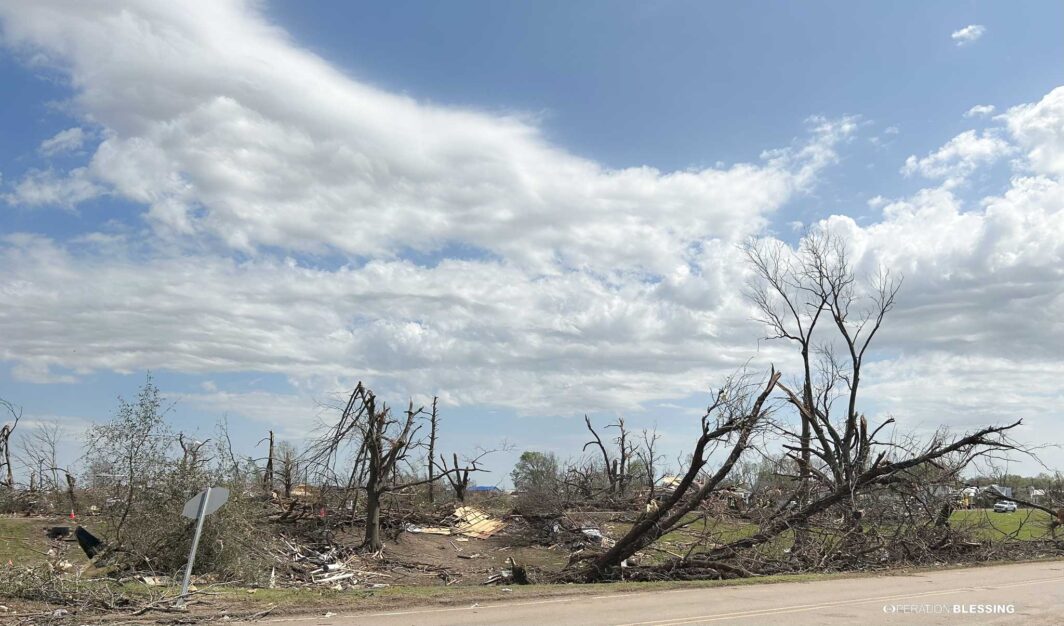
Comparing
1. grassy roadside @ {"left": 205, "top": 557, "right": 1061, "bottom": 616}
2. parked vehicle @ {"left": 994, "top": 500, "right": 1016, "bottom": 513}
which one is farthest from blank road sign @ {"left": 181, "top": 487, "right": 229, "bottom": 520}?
parked vehicle @ {"left": 994, "top": 500, "right": 1016, "bottom": 513}

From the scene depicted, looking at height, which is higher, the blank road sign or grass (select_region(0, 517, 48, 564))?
the blank road sign

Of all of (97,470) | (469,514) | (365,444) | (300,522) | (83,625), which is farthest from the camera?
(469,514)

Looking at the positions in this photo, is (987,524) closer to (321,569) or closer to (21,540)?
(321,569)

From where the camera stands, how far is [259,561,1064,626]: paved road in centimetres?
1173

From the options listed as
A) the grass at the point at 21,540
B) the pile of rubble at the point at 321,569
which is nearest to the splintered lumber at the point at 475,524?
the pile of rubble at the point at 321,569

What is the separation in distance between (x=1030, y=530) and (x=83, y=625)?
3091 centimetres

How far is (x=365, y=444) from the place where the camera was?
21.7 metres

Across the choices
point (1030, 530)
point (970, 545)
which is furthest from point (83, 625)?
point (1030, 530)

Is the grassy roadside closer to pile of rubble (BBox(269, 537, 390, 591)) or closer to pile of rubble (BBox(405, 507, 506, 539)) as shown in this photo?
pile of rubble (BBox(269, 537, 390, 591))

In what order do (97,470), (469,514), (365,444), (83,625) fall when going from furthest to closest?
(469,514) → (365,444) → (97,470) → (83,625)

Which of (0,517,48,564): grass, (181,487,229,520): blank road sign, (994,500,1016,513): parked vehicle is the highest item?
(181,487,229,520): blank road sign

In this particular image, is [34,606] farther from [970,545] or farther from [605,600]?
[970,545]

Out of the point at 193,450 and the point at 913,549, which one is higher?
the point at 193,450

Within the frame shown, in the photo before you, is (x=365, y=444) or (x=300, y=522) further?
(x=300, y=522)
